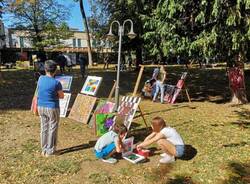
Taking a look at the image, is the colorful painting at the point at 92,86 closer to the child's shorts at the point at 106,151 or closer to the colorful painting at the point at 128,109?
the colorful painting at the point at 128,109

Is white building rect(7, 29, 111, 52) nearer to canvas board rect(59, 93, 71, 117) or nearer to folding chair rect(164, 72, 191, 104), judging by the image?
folding chair rect(164, 72, 191, 104)

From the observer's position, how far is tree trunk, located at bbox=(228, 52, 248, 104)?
12.4 metres

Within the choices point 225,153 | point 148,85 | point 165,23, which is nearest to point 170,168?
point 225,153

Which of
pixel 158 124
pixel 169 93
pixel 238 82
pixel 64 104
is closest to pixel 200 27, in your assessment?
pixel 238 82

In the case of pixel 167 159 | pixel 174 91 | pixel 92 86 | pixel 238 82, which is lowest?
pixel 167 159

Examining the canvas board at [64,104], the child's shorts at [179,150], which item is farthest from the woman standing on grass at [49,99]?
the canvas board at [64,104]

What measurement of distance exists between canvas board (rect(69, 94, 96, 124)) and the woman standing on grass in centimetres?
298

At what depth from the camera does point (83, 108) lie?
995 cm

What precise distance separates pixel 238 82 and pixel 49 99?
807 centimetres

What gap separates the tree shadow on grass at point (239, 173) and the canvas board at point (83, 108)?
14.4 ft

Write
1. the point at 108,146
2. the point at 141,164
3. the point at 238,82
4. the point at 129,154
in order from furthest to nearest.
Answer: the point at 238,82, the point at 129,154, the point at 108,146, the point at 141,164

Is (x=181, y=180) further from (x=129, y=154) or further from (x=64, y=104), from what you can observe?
(x=64, y=104)

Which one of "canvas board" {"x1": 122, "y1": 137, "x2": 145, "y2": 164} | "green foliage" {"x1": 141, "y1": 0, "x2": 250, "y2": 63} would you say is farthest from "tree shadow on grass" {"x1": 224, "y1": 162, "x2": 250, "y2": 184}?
"green foliage" {"x1": 141, "y1": 0, "x2": 250, "y2": 63}

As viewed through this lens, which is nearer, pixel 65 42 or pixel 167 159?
pixel 167 159
